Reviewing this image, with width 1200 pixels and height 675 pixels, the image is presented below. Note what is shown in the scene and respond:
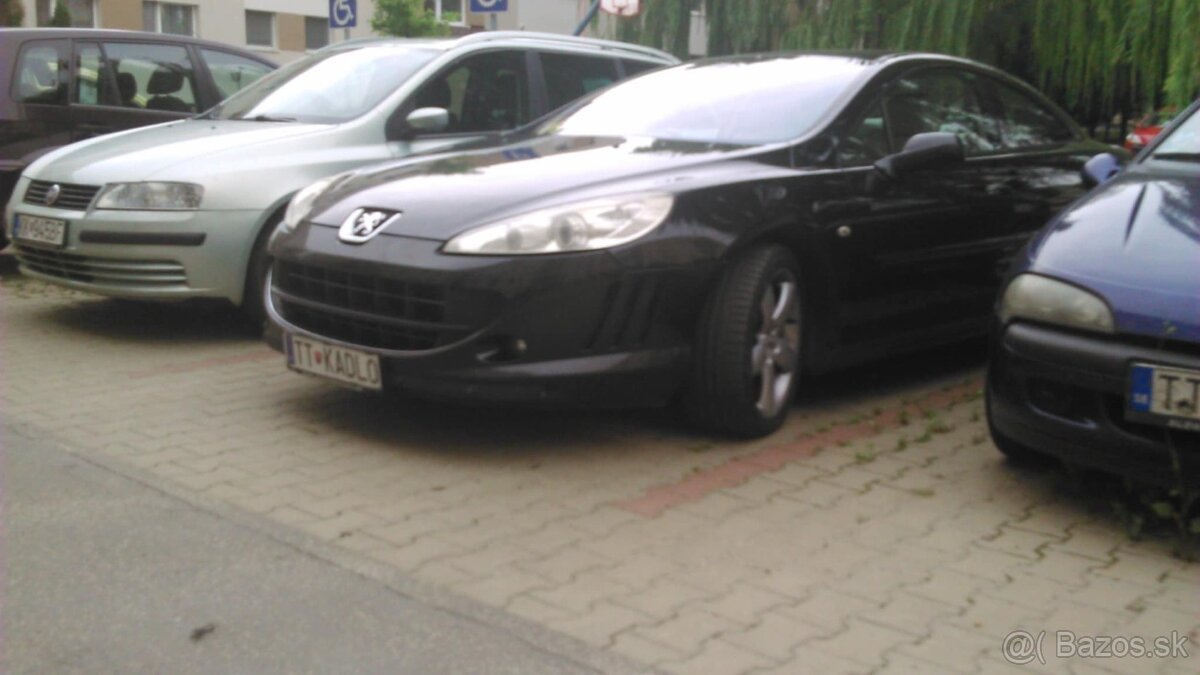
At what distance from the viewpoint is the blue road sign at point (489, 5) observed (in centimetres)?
1140

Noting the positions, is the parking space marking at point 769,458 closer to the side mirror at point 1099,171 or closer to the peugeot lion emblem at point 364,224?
the side mirror at point 1099,171

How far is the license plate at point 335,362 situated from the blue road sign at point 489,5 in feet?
21.7

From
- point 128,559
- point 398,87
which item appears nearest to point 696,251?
point 128,559

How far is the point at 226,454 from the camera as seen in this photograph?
198 inches

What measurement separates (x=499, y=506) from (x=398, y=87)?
3.71 m

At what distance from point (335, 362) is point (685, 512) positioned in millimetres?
1457

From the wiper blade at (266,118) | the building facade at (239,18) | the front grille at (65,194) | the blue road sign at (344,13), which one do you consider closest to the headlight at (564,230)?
the front grille at (65,194)

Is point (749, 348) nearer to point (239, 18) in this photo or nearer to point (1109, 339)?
point (1109, 339)

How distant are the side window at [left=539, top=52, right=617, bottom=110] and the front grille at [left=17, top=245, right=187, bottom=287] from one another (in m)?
2.55

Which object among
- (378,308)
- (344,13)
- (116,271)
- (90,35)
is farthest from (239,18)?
(378,308)

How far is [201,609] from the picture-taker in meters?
3.56

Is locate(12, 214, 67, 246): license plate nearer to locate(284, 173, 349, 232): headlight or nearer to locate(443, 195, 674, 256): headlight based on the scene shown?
locate(284, 173, 349, 232): headlight

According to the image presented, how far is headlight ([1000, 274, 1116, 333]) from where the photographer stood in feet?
13.6

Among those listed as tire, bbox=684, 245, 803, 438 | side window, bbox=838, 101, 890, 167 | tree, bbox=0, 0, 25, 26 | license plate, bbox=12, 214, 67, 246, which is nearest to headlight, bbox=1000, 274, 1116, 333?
tire, bbox=684, 245, 803, 438
